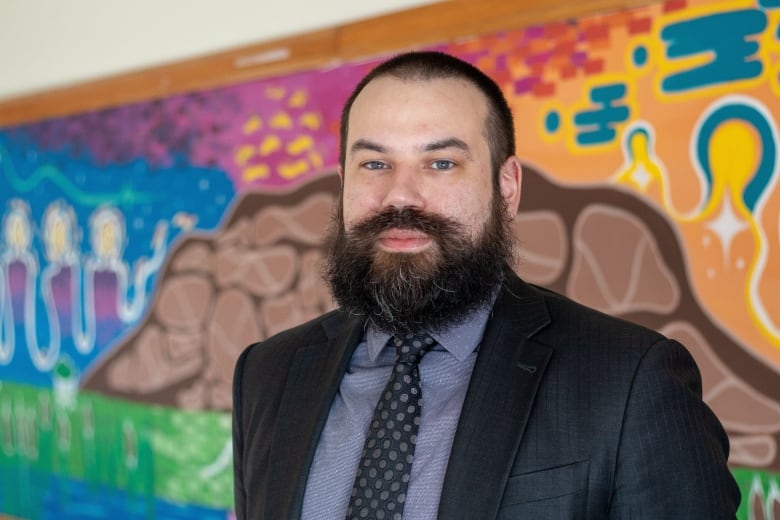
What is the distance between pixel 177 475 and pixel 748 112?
2076 millimetres

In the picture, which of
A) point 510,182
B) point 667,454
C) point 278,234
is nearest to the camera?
point 667,454

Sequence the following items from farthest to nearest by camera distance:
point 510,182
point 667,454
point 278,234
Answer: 1. point 278,234
2. point 510,182
3. point 667,454

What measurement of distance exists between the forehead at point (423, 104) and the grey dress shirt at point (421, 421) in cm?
31

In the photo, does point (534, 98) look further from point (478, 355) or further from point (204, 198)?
point (204, 198)

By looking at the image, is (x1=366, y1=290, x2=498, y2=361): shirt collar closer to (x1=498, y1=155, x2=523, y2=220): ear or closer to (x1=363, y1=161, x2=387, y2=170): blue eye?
(x1=498, y1=155, x2=523, y2=220): ear

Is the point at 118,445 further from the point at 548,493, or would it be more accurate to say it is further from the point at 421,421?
the point at 548,493

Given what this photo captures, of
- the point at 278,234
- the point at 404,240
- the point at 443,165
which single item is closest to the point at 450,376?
the point at 404,240

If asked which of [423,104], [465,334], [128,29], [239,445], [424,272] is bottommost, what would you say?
[239,445]

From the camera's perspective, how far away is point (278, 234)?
269 cm

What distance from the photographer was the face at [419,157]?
1.43 metres

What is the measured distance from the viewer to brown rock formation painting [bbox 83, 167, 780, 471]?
180cm

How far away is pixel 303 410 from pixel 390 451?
215 mm

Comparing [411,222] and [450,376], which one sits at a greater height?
[411,222]

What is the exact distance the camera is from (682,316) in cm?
186
